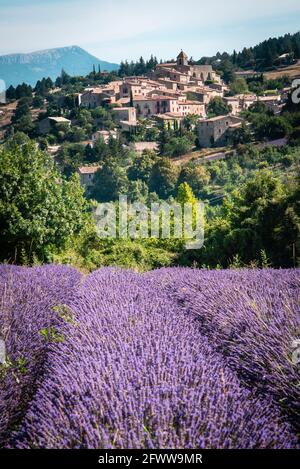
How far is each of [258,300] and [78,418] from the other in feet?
6.33

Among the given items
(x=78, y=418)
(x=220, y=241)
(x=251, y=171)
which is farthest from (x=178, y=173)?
(x=78, y=418)

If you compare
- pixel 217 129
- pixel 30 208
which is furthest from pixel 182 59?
pixel 30 208

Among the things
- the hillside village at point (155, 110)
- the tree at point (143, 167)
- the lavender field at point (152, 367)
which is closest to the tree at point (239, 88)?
the hillside village at point (155, 110)

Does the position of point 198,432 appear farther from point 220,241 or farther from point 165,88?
point 165,88

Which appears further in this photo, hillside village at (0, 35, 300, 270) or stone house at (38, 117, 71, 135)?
stone house at (38, 117, 71, 135)

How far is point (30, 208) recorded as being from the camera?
8789 mm

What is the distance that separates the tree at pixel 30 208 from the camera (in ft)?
27.6

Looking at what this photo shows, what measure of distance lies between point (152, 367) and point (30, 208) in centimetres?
691

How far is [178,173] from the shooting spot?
4934 centimetres

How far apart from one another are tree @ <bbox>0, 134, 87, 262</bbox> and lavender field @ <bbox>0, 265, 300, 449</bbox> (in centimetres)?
429

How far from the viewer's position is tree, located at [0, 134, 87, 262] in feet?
27.6

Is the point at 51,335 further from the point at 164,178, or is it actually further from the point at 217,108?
the point at 217,108

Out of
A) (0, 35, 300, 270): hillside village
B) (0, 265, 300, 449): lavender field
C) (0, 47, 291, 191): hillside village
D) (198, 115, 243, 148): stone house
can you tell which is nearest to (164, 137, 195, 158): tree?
(0, 35, 300, 270): hillside village

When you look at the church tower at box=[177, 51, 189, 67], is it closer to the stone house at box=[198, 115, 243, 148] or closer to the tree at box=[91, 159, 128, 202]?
the stone house at box=[198, 115, 243, 148]
